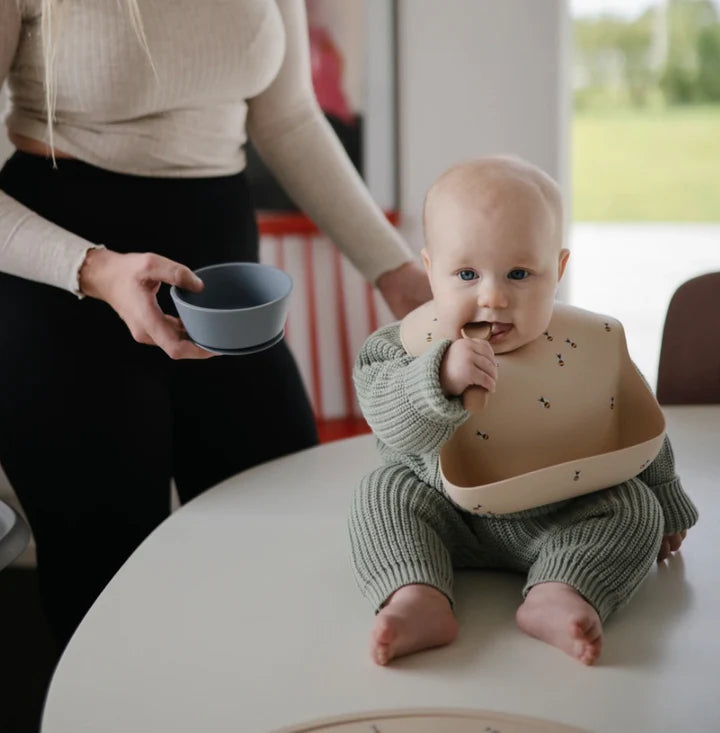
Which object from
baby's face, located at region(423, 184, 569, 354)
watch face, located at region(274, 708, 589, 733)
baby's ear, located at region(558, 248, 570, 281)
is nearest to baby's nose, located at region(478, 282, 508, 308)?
baby's face, located at region(423, 184, 569, 354)

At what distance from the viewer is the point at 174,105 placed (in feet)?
4.13

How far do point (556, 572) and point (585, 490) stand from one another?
0.09 metres

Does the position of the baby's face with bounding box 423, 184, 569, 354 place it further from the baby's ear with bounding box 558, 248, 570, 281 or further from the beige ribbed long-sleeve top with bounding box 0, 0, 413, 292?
the beige ribbed long-sleeve top with bounding box 0, 0, 413, 292

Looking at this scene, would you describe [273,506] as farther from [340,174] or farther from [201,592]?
[340,174]

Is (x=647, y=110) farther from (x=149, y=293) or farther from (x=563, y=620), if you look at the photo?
(x=563, y=620)

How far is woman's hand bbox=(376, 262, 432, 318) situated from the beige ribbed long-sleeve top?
0.04ft

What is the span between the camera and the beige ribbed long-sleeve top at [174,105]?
1171 mm

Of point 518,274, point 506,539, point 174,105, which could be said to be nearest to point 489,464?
point 506,539

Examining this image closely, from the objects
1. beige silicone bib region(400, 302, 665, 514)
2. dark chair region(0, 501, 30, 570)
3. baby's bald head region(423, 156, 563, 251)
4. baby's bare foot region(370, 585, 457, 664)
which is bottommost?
dark chair region(0, 501, 30, 570)

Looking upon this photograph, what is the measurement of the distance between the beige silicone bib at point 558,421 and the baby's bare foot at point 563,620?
8 centimetres

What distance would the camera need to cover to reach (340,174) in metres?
1.46

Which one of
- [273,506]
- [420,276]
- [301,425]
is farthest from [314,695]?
[420,276]

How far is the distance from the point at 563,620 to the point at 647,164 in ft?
28.6

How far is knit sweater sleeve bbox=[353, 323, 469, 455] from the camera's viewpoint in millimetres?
861
